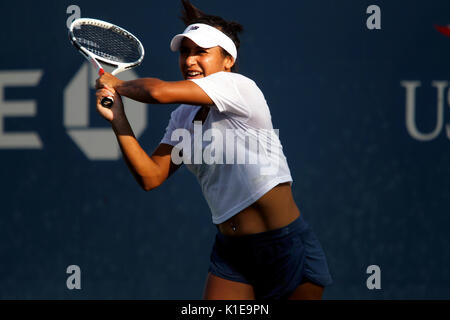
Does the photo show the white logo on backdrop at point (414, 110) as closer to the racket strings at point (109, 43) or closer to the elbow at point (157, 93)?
the racket strings at point (109, 43)

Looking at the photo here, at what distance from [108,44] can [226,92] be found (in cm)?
71

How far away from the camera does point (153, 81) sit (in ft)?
→ 6.21

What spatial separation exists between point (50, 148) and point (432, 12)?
2.45 m

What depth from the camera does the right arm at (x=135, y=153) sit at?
2.02 metres

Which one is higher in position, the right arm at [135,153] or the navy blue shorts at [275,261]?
the right arm at [135,153]

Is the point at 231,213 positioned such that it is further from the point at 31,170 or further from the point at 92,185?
the point at 31,170

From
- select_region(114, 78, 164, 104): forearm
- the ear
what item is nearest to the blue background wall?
the ear

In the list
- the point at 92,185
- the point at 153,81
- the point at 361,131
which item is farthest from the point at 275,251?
the point at 92,185

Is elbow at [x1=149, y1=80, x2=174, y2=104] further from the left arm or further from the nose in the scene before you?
the nose

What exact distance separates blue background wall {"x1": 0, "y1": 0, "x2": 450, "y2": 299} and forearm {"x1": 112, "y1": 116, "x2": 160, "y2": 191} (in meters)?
1.59

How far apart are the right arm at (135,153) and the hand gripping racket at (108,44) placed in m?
0.31

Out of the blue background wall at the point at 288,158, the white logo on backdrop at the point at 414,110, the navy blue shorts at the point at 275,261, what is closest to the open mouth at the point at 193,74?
the navy blue shorts at the point at 275,261

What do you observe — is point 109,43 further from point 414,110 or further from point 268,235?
point 414,110

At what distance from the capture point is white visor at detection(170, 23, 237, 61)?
2.11 m
